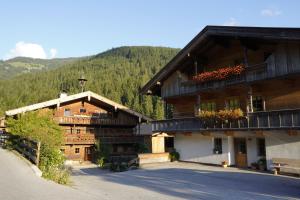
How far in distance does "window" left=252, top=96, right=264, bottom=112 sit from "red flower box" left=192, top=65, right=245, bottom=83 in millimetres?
2113

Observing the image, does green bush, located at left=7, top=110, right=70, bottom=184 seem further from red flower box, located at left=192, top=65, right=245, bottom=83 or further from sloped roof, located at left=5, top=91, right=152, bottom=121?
red flower box, located at left=192, top=65, right=245, bottom=83

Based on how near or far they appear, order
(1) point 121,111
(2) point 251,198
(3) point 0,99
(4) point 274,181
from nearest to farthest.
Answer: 1. (2) point 251,198
2. (4) point 274,181
3. (1) point 121,111
4. (3) point 0,99

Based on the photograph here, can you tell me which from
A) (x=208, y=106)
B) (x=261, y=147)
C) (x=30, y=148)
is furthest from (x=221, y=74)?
(x=30, y=148)

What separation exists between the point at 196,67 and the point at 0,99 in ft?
371

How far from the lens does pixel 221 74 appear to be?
23625 mm

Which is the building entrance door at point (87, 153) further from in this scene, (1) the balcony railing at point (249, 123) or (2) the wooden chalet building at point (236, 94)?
(1) the balcony railing at point (249, 123)

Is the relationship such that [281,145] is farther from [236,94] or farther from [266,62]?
[236,94]

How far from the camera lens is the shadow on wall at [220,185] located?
13.7 metres

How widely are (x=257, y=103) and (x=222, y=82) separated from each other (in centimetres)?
275

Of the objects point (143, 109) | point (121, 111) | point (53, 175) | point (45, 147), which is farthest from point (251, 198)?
point (143, 109)

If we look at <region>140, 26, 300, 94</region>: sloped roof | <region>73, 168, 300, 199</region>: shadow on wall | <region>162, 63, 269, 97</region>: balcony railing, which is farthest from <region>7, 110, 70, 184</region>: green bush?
<region>162, 63, 269, 97</region>: balcony railing

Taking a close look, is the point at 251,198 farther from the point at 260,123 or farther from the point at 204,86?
the point at 204,86

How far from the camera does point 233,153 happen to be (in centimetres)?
2391

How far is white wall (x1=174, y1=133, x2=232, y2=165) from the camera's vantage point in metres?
Answer: 24.3
